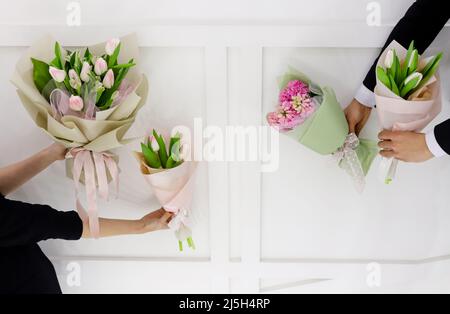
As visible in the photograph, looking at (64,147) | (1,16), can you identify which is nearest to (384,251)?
(64,147)

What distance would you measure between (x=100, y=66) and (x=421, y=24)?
32.0 inches

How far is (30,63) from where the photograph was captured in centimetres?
137

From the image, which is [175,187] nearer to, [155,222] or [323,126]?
[155,222]

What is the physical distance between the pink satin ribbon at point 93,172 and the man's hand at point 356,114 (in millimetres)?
667

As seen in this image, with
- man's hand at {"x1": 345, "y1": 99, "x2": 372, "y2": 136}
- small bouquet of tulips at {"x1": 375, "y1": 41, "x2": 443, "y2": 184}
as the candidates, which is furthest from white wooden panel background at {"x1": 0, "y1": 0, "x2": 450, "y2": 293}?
small bouquet of tulips at {"x1": 375, "y1": 41, "x2": 443, "y2": 184}

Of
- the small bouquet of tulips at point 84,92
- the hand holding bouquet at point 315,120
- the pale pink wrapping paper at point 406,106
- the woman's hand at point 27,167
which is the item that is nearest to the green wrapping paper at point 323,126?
the hand holding bouquet at point 315,120

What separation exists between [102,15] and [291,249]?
91cm

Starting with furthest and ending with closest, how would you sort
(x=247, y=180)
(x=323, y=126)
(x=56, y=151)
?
(x=247, y=180) < (x=56, y=151) < (x=323, y=126)

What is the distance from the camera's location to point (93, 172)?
146 centimetres

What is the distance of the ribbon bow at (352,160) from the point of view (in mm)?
1440

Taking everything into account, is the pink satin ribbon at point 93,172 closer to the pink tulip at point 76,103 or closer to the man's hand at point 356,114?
the pink tulip at point 76,103

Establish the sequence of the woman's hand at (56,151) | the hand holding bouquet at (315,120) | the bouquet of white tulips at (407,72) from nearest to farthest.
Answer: the bouquet of white tulips at (407,72), the hand holding bouquet at (315,120), the woman's hand at (56,151)

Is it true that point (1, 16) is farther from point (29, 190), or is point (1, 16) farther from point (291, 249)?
point (291, 249)

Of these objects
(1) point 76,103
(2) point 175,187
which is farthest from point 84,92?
(2) point 175,187
